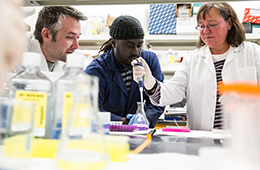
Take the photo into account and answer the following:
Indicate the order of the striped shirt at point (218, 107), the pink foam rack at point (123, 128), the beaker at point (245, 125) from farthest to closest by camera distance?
the striped shirt at point (218, 107) → the pink foam rack at point (123, 128) → the beaker at point (245, 125)

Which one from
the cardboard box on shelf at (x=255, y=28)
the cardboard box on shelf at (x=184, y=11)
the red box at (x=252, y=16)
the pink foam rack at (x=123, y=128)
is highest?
the cardboard box on shelf at (x=184, y=11)

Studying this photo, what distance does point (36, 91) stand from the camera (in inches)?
23.2

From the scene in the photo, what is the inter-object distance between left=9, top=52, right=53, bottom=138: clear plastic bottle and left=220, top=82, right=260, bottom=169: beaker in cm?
45

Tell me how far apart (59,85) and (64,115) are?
3.4 inches

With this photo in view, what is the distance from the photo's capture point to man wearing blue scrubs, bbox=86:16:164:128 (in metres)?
1.85

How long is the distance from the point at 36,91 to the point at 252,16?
301cm

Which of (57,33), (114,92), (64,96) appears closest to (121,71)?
(114,92)

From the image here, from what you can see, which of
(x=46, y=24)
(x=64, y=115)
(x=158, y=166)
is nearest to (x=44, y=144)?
(x=64, y=115)

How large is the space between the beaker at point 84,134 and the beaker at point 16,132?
0.07 m

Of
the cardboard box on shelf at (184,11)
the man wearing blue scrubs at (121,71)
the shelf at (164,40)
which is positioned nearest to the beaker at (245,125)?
the man wearing blue scrubs at (121,71)

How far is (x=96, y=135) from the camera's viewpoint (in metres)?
→ 0.48

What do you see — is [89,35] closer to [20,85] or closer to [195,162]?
[20,85]

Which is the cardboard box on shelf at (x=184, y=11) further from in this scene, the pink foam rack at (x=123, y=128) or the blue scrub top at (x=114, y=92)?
the pink foam rack at (x=123, y=128)

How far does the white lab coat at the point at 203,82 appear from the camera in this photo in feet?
5.44
